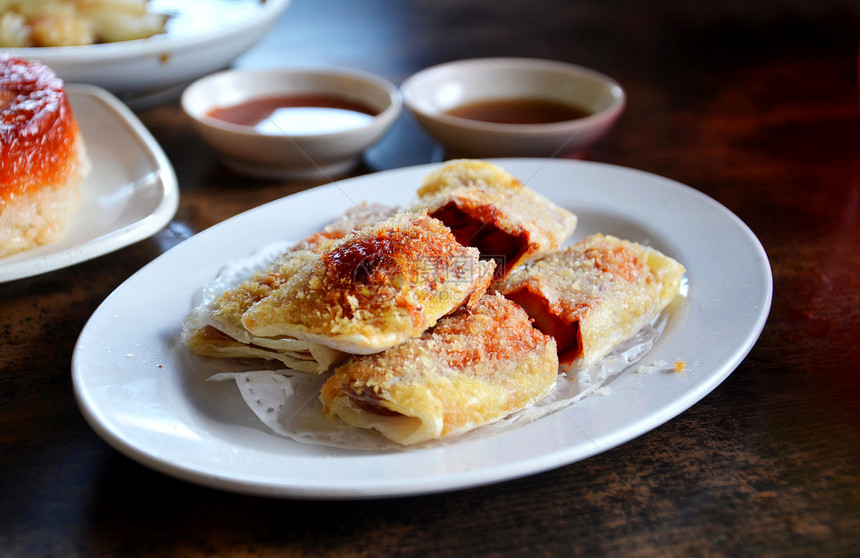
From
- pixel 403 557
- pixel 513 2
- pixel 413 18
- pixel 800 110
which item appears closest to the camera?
pixel 403 557

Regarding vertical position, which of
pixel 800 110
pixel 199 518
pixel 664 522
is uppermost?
pixel 800 110

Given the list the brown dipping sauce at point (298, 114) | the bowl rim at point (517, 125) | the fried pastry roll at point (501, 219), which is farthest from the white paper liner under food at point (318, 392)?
the brown dipping sauce at point (298, 114)

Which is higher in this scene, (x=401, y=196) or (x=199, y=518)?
(x=401, y=196)

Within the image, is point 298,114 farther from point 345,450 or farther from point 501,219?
point 345,450

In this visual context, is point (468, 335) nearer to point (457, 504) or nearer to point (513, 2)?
point (457, 504)

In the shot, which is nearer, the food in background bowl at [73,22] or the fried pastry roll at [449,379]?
the fried pastry roll at [449,379]

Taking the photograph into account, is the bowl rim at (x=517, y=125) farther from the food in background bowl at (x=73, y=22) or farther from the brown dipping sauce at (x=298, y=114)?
the food in background bowl at (x=73, y=22)

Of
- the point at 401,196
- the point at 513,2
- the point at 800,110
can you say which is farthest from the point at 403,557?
the point at 513,2
